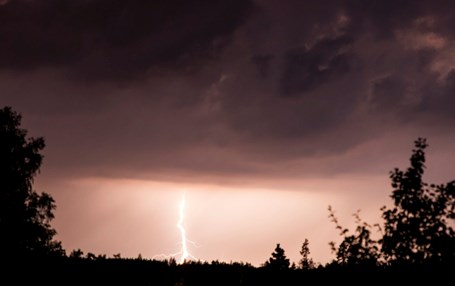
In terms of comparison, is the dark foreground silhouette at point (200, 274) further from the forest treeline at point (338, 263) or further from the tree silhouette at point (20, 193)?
the tree silhouette at point (20, 193)

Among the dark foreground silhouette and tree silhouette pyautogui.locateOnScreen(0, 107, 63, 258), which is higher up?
tree silhouette pyautogui.locateOnScreen(0, 107, 63, 258)

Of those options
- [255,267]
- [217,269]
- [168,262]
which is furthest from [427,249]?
[168,262]

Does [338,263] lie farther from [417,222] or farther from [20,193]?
[20,193]

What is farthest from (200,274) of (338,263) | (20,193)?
(20,193)

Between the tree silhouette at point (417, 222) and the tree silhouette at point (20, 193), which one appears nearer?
the tree silhouette at point (417, 222)

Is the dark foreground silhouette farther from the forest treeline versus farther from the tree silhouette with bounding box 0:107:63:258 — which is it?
the tree silhouette with bounding box 0:107:63:258

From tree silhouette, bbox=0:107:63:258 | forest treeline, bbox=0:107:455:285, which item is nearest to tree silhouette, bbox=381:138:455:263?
forest treeline, bbox=0:107:455:285

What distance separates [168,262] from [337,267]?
4495 millimetres

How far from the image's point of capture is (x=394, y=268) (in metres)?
11.2

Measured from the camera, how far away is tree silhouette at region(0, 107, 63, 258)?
36125 mm

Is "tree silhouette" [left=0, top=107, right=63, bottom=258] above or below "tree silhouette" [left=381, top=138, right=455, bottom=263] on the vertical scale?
above

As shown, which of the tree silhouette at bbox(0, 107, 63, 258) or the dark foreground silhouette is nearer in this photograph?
the dark foreground silhouette

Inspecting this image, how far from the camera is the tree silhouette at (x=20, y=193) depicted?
36125mm

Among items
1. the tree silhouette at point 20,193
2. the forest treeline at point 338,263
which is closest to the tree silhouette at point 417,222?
the forest treeline at point 338,263
